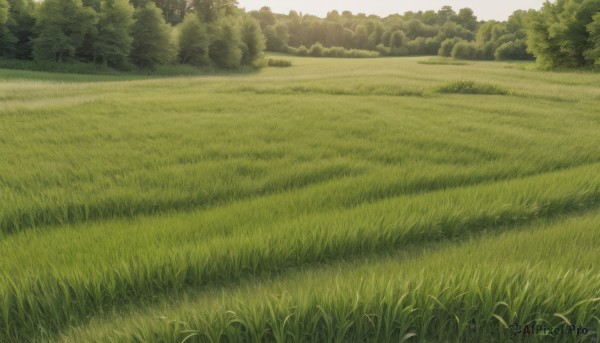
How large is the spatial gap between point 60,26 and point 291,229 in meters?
45.5

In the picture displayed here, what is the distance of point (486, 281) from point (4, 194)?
576 cm

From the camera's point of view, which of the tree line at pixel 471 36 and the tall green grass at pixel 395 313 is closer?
the tall green grass at pixel 395 313

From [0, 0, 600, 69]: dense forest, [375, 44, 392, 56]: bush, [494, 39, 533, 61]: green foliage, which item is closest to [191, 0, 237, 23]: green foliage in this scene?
[0, 0, 600, 69]: dense forest

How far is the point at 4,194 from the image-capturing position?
16.5 feet

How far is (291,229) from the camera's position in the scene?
4133 mm

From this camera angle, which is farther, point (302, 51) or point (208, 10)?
point (302, 51)

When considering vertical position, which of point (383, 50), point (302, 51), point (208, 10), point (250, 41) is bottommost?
point (250, 41)

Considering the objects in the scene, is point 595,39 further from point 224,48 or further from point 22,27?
point 22,27

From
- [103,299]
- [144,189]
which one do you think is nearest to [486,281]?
[103,299]

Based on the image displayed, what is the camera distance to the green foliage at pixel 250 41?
61.9 meters

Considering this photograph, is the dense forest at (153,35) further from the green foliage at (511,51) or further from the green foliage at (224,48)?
the green foliage at (511,51)

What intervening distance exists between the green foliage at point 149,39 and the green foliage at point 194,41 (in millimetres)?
4443

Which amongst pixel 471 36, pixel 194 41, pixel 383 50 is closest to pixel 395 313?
pixel 194 41

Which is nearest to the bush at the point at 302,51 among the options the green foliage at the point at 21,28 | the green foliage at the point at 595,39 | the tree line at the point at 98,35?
the tree line at the point at 98,35
